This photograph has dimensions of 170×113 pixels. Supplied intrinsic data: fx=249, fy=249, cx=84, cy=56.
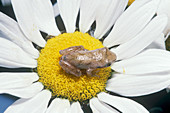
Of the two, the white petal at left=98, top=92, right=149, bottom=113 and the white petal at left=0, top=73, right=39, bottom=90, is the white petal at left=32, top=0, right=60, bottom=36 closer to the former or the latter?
the white petal at left=0, top=73, right=39, bottom=90

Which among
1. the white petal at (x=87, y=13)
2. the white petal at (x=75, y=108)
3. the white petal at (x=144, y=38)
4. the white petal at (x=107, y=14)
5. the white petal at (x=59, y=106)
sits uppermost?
the white petal at (x=87, y=13)

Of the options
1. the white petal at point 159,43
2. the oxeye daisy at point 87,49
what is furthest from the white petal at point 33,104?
→ the white petal at point 159,43

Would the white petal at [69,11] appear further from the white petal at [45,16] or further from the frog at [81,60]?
the frog at [81,60]

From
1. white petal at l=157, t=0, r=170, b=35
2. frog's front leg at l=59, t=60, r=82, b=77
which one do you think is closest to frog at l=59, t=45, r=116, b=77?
frog's front leg at l=59, t=60, r=82, b=77

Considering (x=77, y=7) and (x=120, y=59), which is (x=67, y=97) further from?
(x=77, y=7)

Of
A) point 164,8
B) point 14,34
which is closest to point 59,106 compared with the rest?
point 14,34

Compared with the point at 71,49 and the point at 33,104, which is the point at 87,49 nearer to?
the point at 71,49
